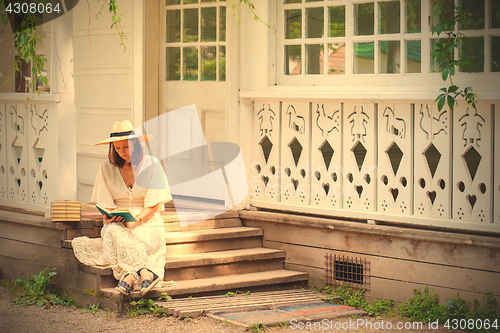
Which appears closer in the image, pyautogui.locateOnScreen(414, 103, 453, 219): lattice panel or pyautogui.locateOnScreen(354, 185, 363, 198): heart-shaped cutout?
pyautogui.locateOnScreen(414, 103, 453, 219): lattice panel

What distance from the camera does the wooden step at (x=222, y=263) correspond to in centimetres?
521

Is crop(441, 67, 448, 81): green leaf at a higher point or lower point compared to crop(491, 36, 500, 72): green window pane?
lower

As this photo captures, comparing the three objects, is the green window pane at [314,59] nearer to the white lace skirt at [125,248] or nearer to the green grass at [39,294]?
the white lace skirt at [125,248]

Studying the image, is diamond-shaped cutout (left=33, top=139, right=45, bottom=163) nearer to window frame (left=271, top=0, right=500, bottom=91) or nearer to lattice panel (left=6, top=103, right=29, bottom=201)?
lattice panel (left=6, top=103, right=29, bottom=201)

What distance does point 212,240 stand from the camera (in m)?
5.73

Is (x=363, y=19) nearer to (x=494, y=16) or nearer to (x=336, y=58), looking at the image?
(x=336, y=58)

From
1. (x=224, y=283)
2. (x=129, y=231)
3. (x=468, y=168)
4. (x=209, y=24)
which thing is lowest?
(x=224, y=283)

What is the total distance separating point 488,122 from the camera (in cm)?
475

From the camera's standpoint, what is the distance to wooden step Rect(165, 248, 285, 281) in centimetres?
521

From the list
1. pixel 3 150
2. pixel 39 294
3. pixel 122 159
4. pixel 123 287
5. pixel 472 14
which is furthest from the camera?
pixel 3 150

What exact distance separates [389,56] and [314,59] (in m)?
0.77

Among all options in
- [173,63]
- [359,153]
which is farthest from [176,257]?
[173,63]

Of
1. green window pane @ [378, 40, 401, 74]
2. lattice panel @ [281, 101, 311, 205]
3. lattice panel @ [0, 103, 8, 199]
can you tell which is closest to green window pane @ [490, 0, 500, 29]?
green window pane @ [378, 40, 401, 74]

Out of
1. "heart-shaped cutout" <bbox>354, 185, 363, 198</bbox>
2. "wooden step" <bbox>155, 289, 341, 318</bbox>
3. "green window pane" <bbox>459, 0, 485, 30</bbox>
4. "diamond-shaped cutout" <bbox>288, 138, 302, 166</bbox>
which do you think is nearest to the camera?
"wooden step" <bbox>155, 289, 341, 318</bbox>
